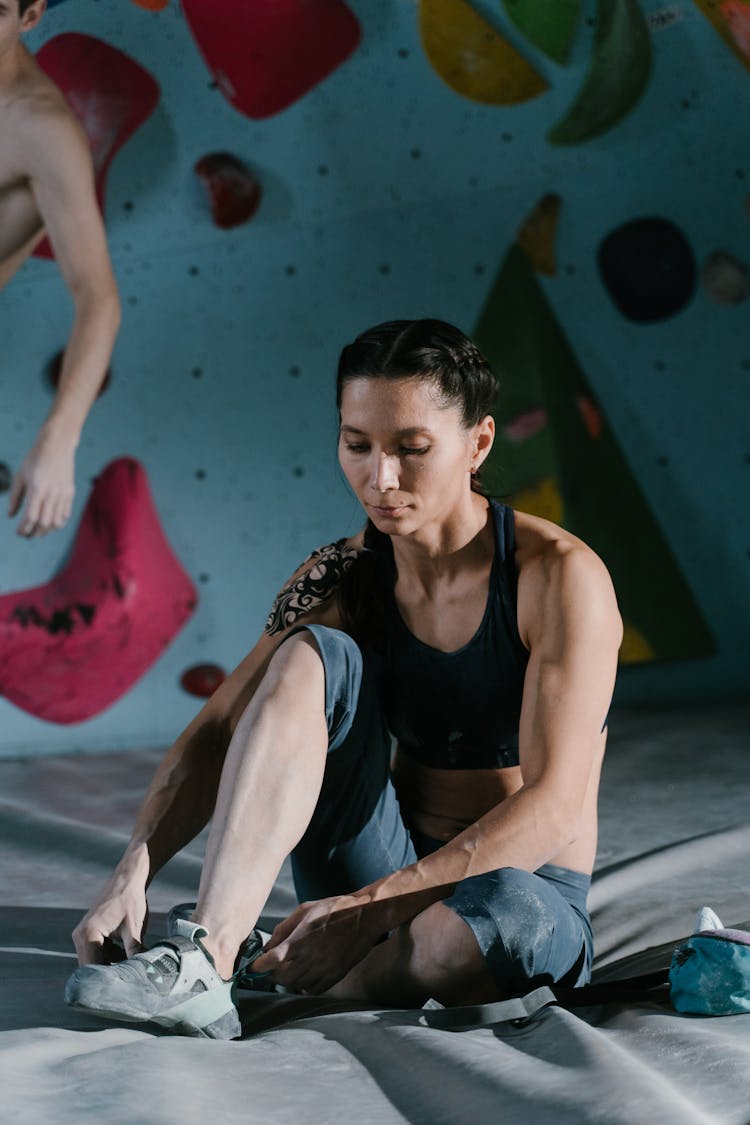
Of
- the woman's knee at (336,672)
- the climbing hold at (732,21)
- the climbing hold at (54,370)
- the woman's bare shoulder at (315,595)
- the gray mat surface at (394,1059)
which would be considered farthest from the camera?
the climbing hold at (54,370)

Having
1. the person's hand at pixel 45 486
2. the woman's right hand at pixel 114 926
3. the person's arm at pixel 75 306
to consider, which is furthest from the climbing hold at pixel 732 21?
the woman's right hand at pixel 114 926

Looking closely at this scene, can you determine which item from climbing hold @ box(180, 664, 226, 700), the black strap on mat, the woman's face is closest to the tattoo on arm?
the woman's face

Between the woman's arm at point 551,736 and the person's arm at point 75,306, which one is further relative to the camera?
the person's arm at point 75,306

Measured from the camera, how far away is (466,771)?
5.19 feet

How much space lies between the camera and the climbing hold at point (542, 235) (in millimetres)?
3484

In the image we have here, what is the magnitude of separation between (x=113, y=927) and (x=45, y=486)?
237cm

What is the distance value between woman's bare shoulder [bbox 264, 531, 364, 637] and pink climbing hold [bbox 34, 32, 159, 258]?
2.25 meters

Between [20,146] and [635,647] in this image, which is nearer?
[20,146]

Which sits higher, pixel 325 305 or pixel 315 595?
pixel 325 305

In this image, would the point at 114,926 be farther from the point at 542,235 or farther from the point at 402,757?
the point at 542,235

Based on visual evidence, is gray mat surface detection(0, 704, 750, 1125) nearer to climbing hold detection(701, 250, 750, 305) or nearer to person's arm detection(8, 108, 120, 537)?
person's arm detection(8, 108, 120, 537)

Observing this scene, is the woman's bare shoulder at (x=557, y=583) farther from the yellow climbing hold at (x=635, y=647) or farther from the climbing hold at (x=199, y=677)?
the climbing hold at (x=199, y=677)

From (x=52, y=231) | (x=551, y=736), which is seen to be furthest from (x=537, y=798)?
(x=52, y=231)

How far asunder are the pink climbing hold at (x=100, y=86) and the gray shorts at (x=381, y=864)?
247 cm
